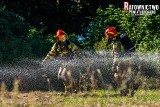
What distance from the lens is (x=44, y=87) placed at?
14.0 m

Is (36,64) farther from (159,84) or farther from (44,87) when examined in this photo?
(159,84)

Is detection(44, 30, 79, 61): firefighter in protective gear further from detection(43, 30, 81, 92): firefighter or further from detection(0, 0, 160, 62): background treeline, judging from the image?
detection(0, 0, 160, 62): background treeline

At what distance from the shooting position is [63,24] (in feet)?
74.8

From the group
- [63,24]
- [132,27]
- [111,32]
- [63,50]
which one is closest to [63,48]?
[63,50]

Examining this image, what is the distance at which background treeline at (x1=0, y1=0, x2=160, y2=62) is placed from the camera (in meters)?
15.0

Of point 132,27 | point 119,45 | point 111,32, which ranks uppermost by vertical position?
point 132,27

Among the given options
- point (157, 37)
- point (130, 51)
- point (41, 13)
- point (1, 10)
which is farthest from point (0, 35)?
point (41, 13)

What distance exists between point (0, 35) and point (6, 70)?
1.03 meters

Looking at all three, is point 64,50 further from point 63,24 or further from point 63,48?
point 63,24

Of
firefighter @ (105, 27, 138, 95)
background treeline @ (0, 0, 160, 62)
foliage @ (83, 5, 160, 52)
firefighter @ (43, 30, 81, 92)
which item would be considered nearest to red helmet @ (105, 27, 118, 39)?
firefighter @ (105, 27, 138, 95)

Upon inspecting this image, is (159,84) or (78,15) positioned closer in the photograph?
(159,84)

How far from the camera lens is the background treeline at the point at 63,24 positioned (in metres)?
15.0

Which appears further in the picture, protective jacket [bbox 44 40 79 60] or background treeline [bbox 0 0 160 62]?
background treeline [bbox 0 0 160 62]

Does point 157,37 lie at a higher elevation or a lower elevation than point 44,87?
higher
